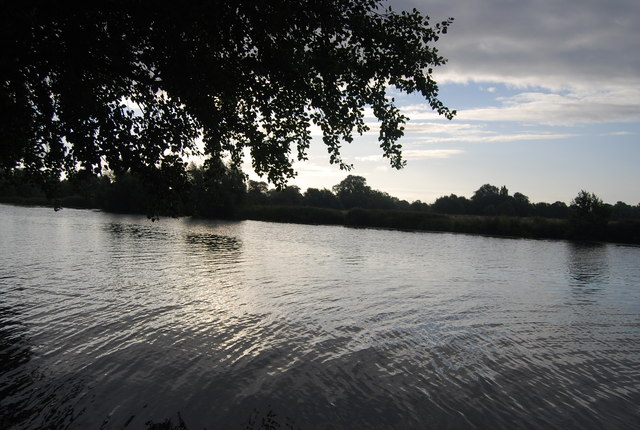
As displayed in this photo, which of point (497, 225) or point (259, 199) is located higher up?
point (259, 199)

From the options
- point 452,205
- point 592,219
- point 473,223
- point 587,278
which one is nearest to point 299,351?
point 587,278

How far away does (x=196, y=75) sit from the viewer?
958 centimetres

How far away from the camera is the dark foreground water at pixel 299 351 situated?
7695mm

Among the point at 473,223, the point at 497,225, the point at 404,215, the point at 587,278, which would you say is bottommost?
the point at 587,278

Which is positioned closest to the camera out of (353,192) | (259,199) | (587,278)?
(587,278)

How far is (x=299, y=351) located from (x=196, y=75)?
767 cm

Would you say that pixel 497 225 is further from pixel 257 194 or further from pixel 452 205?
pixel 257 194

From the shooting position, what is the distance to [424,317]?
1535 cm

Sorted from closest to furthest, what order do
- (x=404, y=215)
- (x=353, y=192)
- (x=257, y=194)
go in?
(x=404, y=215) → (x=257, y=194) → (x=353, y=192)

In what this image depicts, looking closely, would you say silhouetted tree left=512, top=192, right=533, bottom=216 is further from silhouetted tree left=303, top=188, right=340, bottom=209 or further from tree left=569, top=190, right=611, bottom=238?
tree left=569, top=190, right=611, bottom=238

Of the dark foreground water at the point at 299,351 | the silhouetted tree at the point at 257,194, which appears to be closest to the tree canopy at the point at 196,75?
the dark foreground water at the point at 299,351

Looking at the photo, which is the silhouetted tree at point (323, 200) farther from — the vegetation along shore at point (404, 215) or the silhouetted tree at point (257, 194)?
the vegetation along shore at point (404, 215)

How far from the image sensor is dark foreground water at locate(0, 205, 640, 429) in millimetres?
7695

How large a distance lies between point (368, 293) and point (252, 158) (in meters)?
10.1
